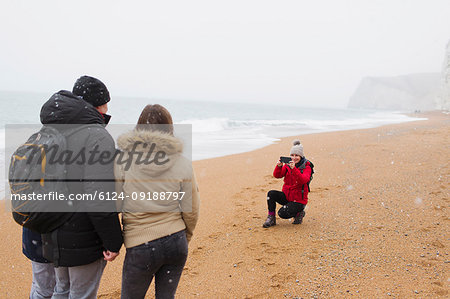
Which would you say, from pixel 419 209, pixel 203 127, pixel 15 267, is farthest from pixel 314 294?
pixel 203 127

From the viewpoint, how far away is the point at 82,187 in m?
1.74

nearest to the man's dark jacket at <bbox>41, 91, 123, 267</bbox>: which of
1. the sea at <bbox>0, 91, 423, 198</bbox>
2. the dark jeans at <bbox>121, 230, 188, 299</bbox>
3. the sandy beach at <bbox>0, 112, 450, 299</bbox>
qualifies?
the dark jeans at <bbox>121, 230, 188, 299</bbox>

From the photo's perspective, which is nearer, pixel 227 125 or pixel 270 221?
pixel 270 221

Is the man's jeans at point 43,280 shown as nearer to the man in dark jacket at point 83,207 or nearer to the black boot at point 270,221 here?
the man in dark jacket at point 83,207

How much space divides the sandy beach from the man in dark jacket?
4.54 feet

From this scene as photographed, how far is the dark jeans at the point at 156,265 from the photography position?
183 centimetres

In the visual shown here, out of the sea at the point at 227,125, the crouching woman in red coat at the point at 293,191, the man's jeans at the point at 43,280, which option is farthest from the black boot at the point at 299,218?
the sea at the point at 227,125

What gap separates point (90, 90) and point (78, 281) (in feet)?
4.29

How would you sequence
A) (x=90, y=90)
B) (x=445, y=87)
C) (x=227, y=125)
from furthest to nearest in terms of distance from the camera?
(x=445, y=87), (x=227, y=125), (x=90, y=90)

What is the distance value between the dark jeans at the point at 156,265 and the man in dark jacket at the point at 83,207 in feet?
0.50

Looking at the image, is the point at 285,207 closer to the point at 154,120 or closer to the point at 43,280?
the point at 154,120

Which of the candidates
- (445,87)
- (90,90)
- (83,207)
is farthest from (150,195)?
(445,87)

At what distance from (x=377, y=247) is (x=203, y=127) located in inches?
845

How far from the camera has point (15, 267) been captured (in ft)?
11.4
